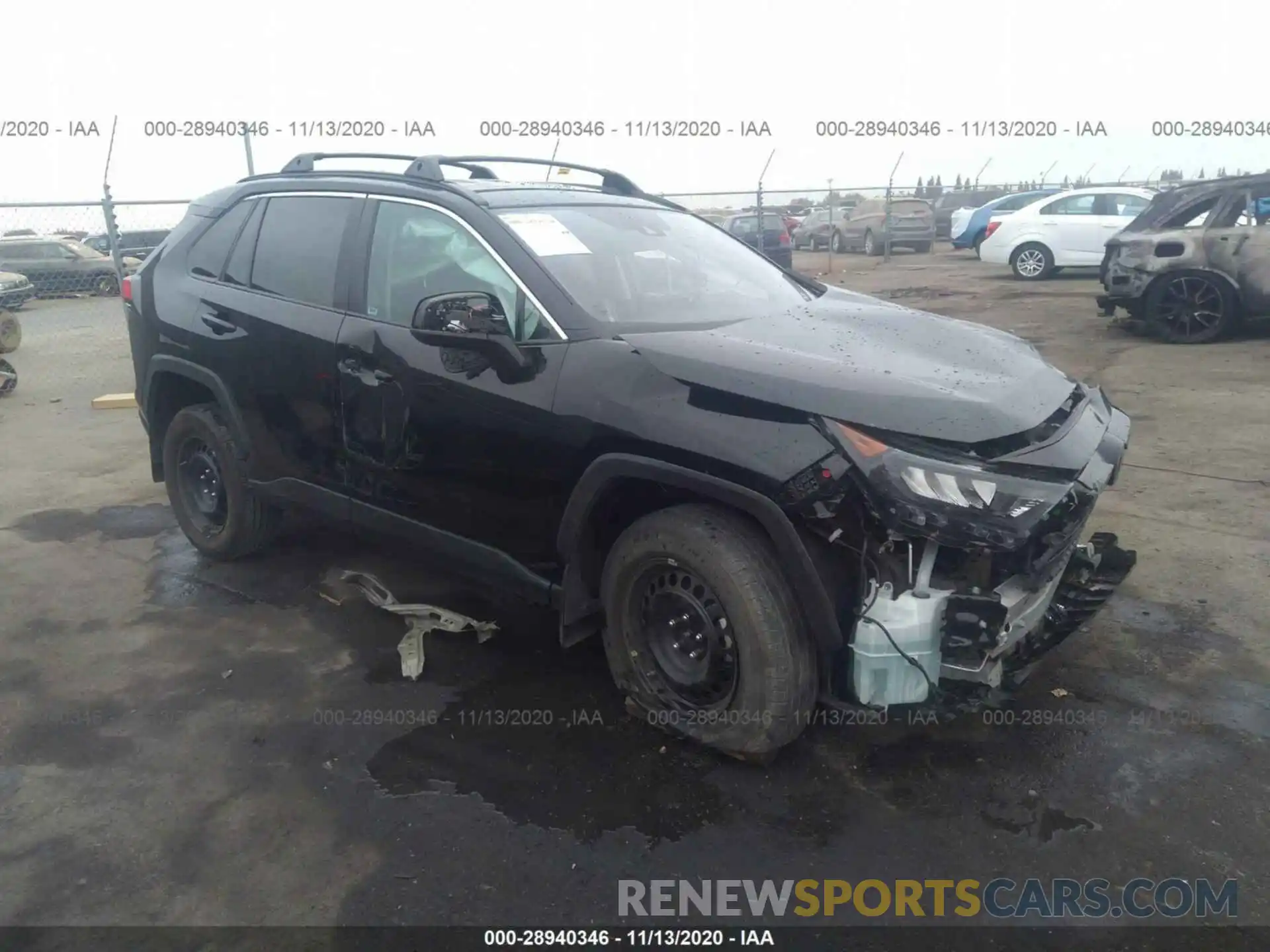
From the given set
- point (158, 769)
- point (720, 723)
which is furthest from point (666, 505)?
point (158, 769)

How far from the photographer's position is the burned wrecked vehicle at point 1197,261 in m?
9.24

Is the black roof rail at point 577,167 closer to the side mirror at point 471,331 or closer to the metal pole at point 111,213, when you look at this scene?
the side mirror at point 471,331

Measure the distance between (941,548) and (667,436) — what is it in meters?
0.86

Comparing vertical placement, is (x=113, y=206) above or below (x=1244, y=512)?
above

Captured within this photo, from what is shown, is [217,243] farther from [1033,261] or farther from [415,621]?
[1033,261]

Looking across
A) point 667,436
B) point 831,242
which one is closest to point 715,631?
point 667,436

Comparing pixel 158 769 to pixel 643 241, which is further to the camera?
pixel 643 241

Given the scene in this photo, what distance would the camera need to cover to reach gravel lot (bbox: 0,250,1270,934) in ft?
8.43

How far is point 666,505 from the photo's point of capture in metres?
3.10

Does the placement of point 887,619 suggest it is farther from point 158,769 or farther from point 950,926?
point 158,769

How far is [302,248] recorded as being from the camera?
4.04 meters

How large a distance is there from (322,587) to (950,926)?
324 centimetres

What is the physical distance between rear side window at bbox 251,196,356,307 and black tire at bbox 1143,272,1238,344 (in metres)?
8.90

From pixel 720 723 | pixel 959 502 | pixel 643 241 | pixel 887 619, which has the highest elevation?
pixel 643 241
